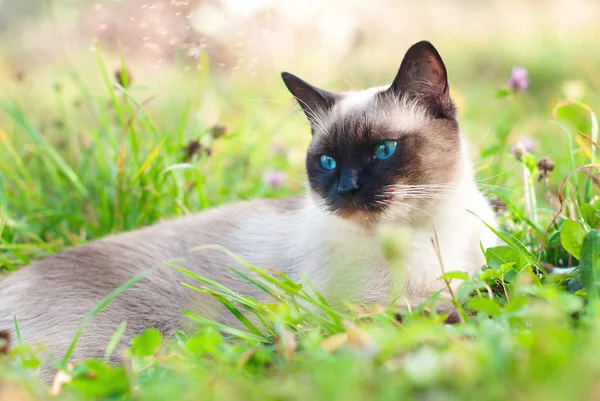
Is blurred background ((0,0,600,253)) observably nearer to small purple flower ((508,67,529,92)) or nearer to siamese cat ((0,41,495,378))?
small purple flower ((508,67,529,92))

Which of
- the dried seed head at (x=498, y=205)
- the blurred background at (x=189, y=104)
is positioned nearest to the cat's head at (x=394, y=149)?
the blurred background at (x=189, y=104)

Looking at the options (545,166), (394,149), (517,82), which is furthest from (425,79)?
(517,82)

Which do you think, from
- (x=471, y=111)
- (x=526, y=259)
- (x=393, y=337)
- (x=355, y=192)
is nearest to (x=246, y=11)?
(x=355, y=192)

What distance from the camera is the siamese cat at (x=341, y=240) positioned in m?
1.85

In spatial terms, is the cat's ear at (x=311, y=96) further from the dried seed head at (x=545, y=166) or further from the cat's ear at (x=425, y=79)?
the dried seed head at (x=545, y=166)

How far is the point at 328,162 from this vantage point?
2041 mm

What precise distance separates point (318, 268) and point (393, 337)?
3.12ft

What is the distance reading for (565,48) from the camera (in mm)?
7105

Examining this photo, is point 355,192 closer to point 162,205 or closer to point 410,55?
point 410,55

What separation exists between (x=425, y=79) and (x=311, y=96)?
451mm

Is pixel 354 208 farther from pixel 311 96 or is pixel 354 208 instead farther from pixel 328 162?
pixel 311 96

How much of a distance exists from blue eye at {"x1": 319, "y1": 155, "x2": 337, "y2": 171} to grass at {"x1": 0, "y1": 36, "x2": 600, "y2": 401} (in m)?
0.44

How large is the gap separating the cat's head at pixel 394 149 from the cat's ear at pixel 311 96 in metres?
0.07

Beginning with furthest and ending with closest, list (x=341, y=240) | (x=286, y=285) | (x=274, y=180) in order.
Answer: (x=274, y=180), (x=341, y=240), (x=286, y=285)
